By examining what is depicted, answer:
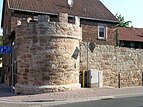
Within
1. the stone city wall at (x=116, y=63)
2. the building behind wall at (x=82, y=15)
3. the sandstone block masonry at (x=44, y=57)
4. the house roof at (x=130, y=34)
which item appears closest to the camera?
the sandstone block masonry at (x=44, y=57)

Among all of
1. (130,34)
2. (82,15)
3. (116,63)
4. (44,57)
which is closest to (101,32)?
(82,15)

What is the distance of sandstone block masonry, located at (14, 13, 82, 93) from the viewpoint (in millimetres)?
18344

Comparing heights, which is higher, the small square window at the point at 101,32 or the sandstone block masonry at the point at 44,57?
the small square window at the point at 101,32

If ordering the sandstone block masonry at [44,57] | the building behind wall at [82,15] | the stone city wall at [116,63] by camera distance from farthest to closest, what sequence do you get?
1. the building behind wall at [82,15]
2. the stone city wall at [116,63]
3. the sandstone block masonry at [44,57]

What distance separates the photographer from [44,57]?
18422 millimetres

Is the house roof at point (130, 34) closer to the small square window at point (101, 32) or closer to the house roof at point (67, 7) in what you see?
the house roof at point (67, 7)

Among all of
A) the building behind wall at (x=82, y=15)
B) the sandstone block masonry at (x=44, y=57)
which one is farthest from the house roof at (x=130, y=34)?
the sandstone block masonry at (x=44, y=57)

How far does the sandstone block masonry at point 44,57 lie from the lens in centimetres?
1834

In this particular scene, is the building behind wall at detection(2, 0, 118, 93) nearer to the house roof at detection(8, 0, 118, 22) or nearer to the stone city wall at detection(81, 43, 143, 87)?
the house roof at detection(8, 0, 118, 22)

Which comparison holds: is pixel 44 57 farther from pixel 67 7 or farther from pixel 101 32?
pixel 101 32

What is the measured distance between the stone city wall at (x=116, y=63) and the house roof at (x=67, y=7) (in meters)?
7.68

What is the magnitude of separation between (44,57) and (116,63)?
7.71 meters

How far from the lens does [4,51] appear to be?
61.6ft

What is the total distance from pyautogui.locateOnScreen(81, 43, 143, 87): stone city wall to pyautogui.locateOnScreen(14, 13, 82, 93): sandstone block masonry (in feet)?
11.7
